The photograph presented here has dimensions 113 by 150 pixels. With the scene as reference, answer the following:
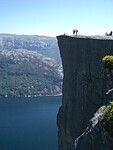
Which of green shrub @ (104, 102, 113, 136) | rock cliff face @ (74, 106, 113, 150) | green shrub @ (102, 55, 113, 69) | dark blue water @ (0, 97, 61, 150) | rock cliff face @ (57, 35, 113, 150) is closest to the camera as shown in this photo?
rock cliff face @ (74, 106, 113, 150)

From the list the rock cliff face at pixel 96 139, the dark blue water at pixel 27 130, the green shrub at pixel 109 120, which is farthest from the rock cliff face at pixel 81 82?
the dark blue water at pixel 27 130

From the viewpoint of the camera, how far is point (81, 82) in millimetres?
25875

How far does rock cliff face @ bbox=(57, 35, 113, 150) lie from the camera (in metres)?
22.6

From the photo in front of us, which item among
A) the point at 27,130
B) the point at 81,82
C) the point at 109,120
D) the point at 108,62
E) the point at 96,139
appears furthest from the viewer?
the point at 27,130

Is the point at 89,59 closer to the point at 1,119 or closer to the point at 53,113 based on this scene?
the point at 1,119

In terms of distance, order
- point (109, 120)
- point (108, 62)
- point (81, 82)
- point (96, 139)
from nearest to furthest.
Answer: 1. point (109, 120)
2. point (96, 139)
3. point (108, 62)
4. point (81, 82)

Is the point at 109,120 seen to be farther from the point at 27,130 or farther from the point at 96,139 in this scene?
the point at 27,130

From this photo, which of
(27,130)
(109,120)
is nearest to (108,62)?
(109,120)

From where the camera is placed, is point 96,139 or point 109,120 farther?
point 96,139

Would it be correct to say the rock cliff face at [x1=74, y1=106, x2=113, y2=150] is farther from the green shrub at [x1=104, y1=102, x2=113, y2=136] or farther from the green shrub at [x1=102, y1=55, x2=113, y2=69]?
the green shrub at [x1=102, y1=55, x2=113, y2=69]

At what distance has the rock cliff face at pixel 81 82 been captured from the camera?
22594 millimetres

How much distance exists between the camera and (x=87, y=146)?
11727 millimetres

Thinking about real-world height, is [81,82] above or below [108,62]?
below

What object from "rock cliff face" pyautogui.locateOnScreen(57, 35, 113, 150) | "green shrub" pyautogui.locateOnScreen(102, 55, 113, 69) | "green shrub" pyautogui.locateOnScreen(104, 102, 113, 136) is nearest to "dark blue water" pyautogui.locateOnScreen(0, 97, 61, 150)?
"rock cliff face" pyautogui.locateOnScreen(57, 35, 113, 150)
